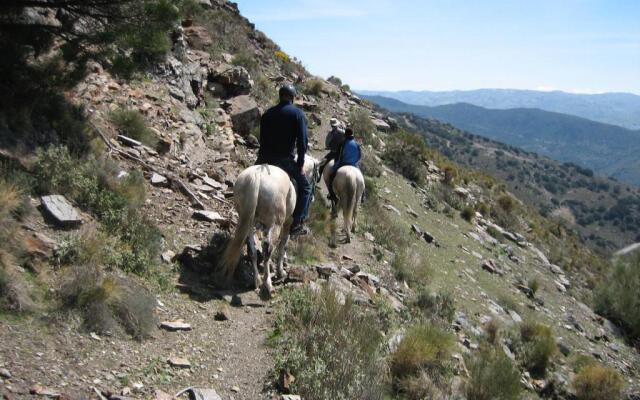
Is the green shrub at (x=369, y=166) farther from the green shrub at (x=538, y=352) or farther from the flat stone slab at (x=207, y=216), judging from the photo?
the flat stone slab at (x=207, y=216)

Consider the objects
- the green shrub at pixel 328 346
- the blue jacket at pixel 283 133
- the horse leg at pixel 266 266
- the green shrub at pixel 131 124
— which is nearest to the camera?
the green shrub at pixel 328 346

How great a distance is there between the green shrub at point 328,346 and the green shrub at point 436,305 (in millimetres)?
2635

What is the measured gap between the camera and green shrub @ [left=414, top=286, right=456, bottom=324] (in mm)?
9160

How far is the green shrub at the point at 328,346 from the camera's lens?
5.05 m

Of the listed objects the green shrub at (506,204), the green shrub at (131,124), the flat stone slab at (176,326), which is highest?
the green shrub at (131,124)

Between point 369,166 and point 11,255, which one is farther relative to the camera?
point 369,166

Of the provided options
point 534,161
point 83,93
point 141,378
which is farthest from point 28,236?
point 534,161

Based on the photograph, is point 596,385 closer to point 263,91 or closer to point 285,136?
point 285,136

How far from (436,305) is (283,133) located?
4.53 metres

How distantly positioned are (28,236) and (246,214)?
2.49 meters

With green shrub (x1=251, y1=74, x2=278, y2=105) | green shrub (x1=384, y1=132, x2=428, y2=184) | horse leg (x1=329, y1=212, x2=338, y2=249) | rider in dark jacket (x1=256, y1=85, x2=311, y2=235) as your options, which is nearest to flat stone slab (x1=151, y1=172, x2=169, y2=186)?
rider in dark jacket (x1=256, y1=85, x2=311, y2=235)

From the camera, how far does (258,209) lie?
6.76 metres

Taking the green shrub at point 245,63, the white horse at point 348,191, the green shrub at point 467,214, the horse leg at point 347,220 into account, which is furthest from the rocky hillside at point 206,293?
the green shrub at point 467,214

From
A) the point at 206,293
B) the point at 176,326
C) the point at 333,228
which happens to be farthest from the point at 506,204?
the point at 176,326
